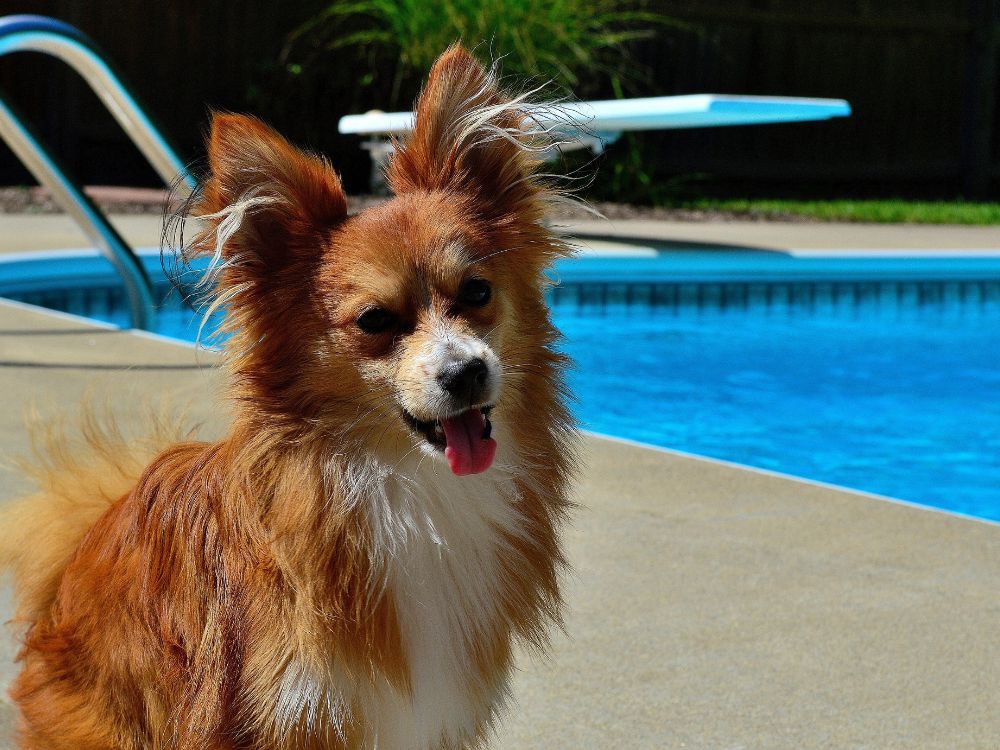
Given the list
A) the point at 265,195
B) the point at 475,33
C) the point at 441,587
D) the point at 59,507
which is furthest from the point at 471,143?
the point at 475,33

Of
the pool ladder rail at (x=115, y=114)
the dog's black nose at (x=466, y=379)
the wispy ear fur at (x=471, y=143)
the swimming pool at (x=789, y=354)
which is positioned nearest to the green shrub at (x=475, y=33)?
the swimming pool at (x=789, y=354)

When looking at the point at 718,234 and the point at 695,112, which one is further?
the point at 718,234

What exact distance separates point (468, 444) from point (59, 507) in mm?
1096

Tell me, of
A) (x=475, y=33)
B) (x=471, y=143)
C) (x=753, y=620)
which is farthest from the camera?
(x=475, y=33)

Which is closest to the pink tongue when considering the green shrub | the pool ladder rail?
the pool ladder rail

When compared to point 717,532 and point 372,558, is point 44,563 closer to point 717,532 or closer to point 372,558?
point 372,558

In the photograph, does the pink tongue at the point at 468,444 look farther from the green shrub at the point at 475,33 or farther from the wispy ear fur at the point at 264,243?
the green shrub at the point at 475,33

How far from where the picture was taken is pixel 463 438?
2.65 m

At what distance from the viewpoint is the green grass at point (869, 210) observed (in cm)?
1505

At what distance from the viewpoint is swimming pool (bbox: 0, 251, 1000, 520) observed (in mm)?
7754

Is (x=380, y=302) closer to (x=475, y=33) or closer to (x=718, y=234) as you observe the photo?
(x=718, y=234)

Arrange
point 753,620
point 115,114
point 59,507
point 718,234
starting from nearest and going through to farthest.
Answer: point 59,507 → point 753,620 → point 115,114 → point 718,234

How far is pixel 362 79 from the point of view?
16047 millimetres

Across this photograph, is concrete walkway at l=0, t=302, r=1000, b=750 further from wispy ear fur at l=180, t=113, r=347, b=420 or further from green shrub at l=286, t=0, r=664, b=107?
green shrub at l=286, t=0, r=664, b=107
